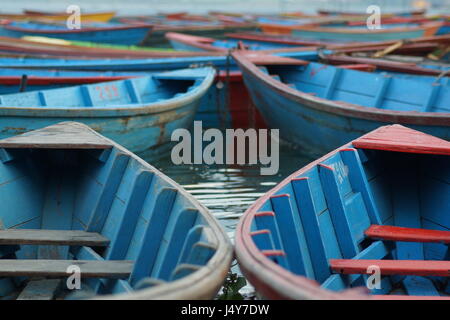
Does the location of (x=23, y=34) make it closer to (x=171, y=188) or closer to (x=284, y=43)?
(x=284, y=43)

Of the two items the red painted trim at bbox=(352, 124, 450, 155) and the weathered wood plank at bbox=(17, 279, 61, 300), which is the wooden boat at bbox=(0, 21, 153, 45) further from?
the weathered wood plank at bbox=(17, 279, 61, 300)

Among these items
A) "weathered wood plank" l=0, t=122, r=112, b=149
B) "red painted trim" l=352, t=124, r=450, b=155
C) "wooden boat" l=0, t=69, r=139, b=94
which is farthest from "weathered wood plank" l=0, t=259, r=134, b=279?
"wooden boat" l=0, t=69, r=139, b=94

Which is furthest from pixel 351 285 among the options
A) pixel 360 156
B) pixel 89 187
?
pixel 89 187

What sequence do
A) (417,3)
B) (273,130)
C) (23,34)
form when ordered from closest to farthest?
(273,130)
(23,34)
(417,3)

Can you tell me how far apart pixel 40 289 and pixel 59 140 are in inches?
44.3

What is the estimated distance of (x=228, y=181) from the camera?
746cm

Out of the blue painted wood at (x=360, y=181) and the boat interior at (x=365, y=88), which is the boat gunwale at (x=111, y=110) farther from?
the blue painted wood at (x=360, y=181)

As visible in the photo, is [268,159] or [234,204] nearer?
[234,204]

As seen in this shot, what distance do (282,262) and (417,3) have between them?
36408mm

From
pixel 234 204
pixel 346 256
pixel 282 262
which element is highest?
pixel 282 262

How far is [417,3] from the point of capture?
3662 cm

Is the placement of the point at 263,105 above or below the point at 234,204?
above

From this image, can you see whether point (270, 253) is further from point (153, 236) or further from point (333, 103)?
point (333, 103)

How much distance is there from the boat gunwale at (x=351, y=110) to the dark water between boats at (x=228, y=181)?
2.93 ft
